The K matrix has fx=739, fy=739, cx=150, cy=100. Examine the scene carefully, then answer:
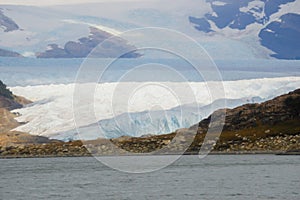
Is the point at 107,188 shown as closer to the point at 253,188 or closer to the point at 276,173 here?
the point at 253,188

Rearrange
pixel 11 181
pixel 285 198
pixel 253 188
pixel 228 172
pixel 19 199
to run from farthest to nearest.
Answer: pixel 228 172, pixel 11 181, pixel 253 188, pixel 19 199, pixel 285 198

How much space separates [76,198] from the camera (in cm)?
9056

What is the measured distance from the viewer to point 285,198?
86562 mm

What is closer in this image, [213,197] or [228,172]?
[213,197]

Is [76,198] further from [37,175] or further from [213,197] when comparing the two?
[37,175]

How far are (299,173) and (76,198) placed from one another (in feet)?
168

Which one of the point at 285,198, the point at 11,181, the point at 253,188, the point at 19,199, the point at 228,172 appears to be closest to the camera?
the point at 285,198

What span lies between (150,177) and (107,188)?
24611 mm

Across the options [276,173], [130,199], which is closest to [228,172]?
[276,173]

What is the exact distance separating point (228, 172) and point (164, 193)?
139 ft

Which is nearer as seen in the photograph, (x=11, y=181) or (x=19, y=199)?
(x=19, y=199)

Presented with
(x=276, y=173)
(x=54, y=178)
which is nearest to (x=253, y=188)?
(x=276, y=173)

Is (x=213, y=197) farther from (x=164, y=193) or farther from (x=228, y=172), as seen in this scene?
(x=228, y=172)

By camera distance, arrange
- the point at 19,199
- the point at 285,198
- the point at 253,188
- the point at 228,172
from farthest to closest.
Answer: the point at 228,172 → the point at 253,188 → the point at 19,199 → the point at 285,198
